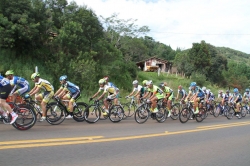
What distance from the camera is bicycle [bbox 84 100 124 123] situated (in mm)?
11273

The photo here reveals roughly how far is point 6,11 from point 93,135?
18.1 m

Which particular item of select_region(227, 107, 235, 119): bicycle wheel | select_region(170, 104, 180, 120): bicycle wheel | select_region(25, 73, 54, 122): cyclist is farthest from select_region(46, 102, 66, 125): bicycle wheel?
select_region(227, 107, 235, 119): bicycle wheel

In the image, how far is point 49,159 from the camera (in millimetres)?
5438

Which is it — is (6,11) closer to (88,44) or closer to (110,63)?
(88,44)

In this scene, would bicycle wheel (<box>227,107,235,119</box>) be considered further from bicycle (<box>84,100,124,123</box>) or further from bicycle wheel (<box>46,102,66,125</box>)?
bicycle wheel (<box>46,102,66,125</box>)

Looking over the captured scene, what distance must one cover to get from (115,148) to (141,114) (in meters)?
5.48

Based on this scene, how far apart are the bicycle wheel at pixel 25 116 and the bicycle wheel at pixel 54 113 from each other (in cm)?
130

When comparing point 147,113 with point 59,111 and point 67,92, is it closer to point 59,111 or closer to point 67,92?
point 67,92

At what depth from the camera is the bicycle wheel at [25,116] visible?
855cm

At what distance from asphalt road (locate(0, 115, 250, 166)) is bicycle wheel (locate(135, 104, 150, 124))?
2.55 metres

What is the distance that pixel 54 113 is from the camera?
10.2 meters

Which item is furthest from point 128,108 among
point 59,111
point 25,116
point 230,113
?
point 230,113

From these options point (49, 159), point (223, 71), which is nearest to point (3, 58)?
point (49, 159)

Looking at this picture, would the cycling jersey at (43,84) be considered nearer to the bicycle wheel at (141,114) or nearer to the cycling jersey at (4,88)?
the cycling jersey at (4,88)
